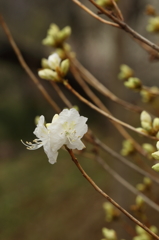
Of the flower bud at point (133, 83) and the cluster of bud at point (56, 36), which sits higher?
the cluster of bud at point (56, 36)

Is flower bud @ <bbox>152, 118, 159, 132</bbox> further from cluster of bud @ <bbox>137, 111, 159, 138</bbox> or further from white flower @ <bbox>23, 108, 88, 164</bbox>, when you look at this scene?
white flower @ <bbox>23, 108, 88, 164</bbox>

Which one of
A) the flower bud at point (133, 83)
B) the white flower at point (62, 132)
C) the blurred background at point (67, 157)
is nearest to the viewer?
A: the white flower at point (62, 132)

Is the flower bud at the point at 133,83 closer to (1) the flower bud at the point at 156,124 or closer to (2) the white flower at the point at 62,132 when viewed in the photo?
(1) the flower bud at the point at 156,124

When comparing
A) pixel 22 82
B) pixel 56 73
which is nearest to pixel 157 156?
pixel 56 73

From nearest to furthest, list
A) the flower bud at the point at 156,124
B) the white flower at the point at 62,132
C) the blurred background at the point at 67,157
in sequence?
1. the white flower at the point at 62,132
2. the flower bud at the point at 156,124
3. the blurred background at the point at 67,157

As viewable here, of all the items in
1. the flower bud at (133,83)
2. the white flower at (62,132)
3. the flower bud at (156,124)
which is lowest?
the flower bud at (156,124)

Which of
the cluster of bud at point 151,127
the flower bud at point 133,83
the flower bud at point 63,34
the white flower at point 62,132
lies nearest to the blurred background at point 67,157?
the flower bud at point 63,34

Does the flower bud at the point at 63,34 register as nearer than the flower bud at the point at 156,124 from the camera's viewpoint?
No

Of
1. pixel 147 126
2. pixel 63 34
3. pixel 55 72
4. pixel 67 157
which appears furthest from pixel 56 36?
pixel 67 157

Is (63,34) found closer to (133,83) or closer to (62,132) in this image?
(133,83)
